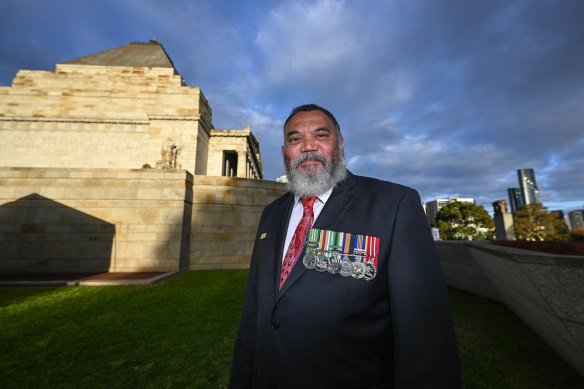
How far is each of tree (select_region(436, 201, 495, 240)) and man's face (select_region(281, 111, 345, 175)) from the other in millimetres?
40314

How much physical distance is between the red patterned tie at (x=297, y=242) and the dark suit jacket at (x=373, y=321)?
4.5 inches

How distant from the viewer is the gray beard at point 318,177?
2010 millimetres

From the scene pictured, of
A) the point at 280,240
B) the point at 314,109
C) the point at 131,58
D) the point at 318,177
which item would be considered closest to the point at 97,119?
the point at 131,58

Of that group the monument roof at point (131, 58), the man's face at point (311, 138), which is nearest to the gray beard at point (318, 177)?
the man's face at point (311, 138)

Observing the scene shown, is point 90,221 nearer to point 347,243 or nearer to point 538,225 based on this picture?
point 347,243

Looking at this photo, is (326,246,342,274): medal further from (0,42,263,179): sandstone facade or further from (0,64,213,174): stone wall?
(0,64,213,174): stone wall

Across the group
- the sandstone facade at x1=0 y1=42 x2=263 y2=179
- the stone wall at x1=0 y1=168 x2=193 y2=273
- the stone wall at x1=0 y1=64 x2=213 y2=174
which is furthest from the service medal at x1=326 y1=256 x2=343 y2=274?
the stone wall at x1=0 y1=64 x2=213 y2=174

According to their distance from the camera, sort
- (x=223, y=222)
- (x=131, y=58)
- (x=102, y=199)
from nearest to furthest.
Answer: (x=102, y=199) < (x=223, y=222) < (x=131, y=58)

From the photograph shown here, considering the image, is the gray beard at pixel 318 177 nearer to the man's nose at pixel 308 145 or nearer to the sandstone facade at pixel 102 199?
the man's nose at pixel 308 145

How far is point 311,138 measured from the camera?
7.02 feet

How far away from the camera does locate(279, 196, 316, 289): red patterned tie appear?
179cm

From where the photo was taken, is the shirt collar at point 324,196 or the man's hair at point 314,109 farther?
the man's hair at point 314,109

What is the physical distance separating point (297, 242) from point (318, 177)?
21.6 inches

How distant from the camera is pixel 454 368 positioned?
1333 mm
